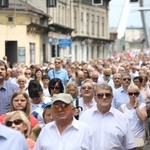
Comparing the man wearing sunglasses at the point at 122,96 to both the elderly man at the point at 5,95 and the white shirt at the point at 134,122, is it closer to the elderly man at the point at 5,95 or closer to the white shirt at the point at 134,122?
the white shirt at the point at 134,122

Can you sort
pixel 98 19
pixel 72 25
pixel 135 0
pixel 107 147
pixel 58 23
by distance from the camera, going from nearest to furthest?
pixel 107 147 → pixel 135 0 → pixel 58 23 → pixel 72 25 → pixel 98 19

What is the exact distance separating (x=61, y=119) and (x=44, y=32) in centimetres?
4551

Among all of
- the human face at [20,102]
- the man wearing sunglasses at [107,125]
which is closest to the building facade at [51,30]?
the human face at [20,102]

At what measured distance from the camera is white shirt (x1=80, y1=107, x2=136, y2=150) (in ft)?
26.9

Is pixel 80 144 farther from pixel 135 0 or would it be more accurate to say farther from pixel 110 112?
pixel 135 0

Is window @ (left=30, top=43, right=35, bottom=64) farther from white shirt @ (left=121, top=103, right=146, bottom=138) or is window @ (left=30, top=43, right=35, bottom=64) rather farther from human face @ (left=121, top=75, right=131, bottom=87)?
white shirt @ (left=121, top=103, right=146, bottom=138)

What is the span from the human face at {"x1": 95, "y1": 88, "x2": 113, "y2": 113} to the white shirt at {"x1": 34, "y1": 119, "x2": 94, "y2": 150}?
51.2 inches

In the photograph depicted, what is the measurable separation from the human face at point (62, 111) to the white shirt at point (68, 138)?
7 centimetres

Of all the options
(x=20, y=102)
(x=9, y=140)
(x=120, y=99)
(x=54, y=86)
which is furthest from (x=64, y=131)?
(x=120, y=99)

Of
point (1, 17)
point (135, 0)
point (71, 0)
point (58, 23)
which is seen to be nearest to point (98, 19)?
point (71, 0)

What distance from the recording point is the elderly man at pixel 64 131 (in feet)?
22.6

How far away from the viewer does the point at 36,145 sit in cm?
701

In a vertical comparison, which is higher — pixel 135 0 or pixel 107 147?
pixel 135 0

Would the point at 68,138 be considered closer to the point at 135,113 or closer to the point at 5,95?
the point at 5,95
